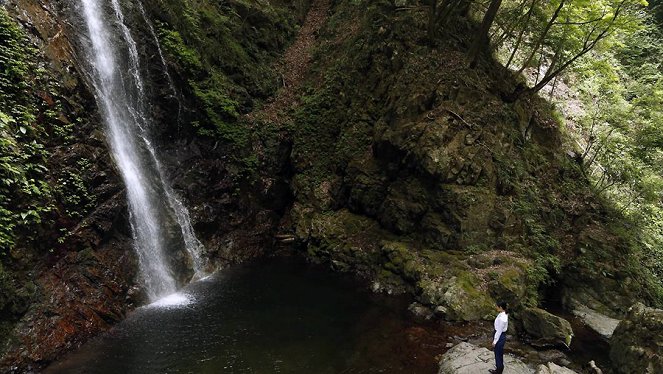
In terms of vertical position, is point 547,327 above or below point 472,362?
above

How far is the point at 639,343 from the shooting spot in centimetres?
874

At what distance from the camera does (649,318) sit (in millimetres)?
8820

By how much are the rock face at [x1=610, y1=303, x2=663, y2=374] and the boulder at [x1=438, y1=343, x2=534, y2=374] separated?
2174 mm

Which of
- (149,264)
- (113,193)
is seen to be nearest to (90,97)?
(113,193)

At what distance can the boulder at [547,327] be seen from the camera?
9.88 m

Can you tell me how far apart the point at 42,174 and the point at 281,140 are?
9.51 meters

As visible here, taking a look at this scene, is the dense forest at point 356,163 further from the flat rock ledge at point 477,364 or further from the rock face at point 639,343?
the flat rock ledge at point 477,364

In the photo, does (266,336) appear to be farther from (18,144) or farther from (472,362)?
(18,144)

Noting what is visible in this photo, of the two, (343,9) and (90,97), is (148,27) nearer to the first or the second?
(90,97)

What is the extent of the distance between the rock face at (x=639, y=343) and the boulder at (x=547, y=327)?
941mm

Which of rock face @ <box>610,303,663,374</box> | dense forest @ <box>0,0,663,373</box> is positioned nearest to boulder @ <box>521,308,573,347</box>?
dense forest @ <box>0,0,663,373</box>

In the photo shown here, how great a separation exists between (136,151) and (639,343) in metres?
14.3

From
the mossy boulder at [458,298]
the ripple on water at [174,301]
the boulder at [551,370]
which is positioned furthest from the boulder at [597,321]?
the ripple on water at [174,301]

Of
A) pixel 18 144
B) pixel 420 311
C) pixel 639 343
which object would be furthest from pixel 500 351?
pixel 18 144
